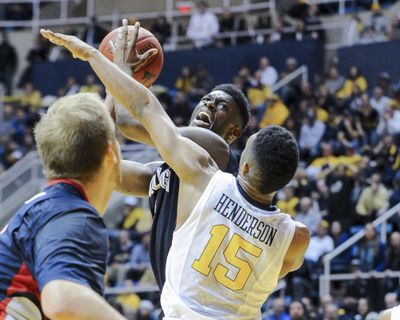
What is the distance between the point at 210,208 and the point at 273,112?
44.3 ft

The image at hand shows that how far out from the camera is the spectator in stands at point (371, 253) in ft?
44.5

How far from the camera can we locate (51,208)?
3.10 metres

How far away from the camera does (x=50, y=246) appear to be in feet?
9.62

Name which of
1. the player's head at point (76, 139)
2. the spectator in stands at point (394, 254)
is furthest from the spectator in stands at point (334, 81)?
the player's head at point (76, 139)

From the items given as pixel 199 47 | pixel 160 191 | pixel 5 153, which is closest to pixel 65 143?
pixel 160 191

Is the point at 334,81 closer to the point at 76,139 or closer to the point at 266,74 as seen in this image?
the point at 266,74

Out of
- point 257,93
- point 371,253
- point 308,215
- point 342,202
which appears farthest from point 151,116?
point 257,93

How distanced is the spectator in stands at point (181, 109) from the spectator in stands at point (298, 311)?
6298mm

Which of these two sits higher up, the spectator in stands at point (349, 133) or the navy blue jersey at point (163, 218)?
the navy blue jersey at point (163, 218)

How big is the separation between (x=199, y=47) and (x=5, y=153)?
470 centimetres

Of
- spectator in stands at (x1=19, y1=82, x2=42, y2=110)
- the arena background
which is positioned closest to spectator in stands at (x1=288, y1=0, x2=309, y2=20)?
the arena background

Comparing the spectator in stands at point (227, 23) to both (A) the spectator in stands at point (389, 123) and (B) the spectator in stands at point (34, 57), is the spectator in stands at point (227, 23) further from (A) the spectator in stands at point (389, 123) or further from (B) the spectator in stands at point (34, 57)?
(A) the spectator in stands at point (389, 123)

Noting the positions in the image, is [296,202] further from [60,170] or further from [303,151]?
[60,170]

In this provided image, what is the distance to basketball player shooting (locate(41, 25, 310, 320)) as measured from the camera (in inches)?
183
